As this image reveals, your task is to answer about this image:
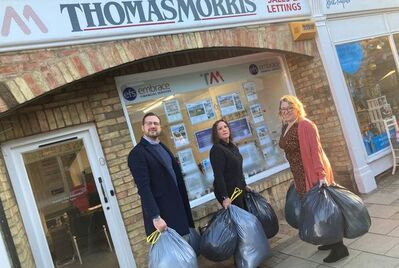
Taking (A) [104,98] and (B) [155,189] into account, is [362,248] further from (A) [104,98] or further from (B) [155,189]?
(A) [104,98]

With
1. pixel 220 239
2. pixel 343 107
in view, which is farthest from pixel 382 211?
pixel 220 239

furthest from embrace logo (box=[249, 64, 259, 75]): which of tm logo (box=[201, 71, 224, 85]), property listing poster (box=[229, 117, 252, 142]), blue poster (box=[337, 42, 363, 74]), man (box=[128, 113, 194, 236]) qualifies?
man (box=[128, 113, 194, 236])

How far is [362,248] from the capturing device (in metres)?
4.04

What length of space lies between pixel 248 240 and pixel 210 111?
95.2 inches

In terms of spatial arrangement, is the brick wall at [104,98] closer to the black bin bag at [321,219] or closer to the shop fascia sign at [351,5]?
the shop fascia sign at [351,5]

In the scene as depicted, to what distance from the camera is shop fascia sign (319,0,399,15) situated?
20.3 feet

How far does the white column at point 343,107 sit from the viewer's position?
19.9 ft

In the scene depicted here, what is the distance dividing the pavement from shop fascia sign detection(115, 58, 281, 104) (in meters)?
2.27

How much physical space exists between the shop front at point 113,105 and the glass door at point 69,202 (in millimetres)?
12

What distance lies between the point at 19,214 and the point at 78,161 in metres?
0.84

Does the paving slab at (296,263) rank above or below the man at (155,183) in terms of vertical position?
below

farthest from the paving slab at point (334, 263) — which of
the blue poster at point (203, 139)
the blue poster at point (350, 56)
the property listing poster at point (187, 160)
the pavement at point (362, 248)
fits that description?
the blue poster at point (350, 56)

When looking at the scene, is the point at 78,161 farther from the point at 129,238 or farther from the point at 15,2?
the point at 15,2

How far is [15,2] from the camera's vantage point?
3.62 metres
